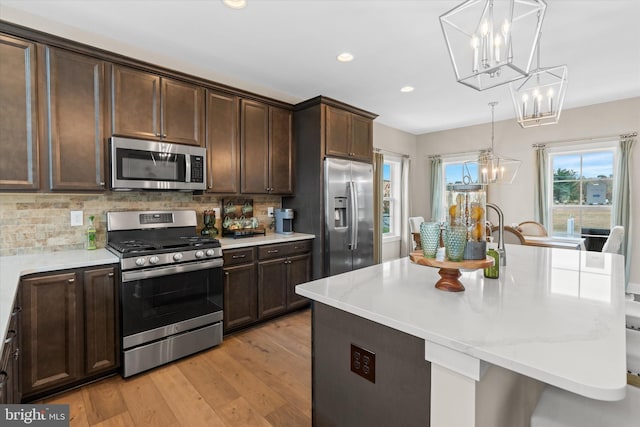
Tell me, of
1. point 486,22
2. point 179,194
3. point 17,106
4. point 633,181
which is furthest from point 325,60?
point 633,181

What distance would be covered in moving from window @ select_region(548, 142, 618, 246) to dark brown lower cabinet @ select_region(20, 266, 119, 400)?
5.86 meters

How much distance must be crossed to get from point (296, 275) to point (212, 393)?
158 centimetres

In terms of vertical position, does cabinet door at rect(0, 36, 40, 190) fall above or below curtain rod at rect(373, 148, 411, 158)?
below

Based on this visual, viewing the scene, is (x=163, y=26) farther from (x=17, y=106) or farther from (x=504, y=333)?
(x=504, y=333)

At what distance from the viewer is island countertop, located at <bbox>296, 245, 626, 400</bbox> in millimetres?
771

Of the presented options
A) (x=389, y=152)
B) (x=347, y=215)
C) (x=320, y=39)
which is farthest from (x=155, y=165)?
(x=389, y=152)

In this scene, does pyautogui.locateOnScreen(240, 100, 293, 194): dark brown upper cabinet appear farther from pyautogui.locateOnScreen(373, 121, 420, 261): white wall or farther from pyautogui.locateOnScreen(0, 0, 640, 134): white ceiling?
pyautogui.locateOnScreen(373, 121, 420, 261): white wall

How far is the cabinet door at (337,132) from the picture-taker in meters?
3.67

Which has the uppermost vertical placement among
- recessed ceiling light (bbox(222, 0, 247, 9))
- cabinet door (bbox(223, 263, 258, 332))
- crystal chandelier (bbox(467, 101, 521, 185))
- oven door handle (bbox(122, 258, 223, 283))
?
recessed ceiling light (bbox(222, 0, 247, 9))

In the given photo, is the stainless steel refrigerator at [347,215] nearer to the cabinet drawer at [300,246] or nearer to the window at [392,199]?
the cabinet drawer at [300,246]

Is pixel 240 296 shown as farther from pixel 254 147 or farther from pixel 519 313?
pixel 519 313

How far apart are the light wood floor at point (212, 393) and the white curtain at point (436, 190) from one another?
4229 millimetres

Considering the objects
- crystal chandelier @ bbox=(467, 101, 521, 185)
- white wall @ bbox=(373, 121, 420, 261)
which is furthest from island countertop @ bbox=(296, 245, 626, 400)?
white wall @ bbox=(373, 121, 420, 261)

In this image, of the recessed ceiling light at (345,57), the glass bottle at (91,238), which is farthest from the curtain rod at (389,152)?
the glass bottle at (91,238)
